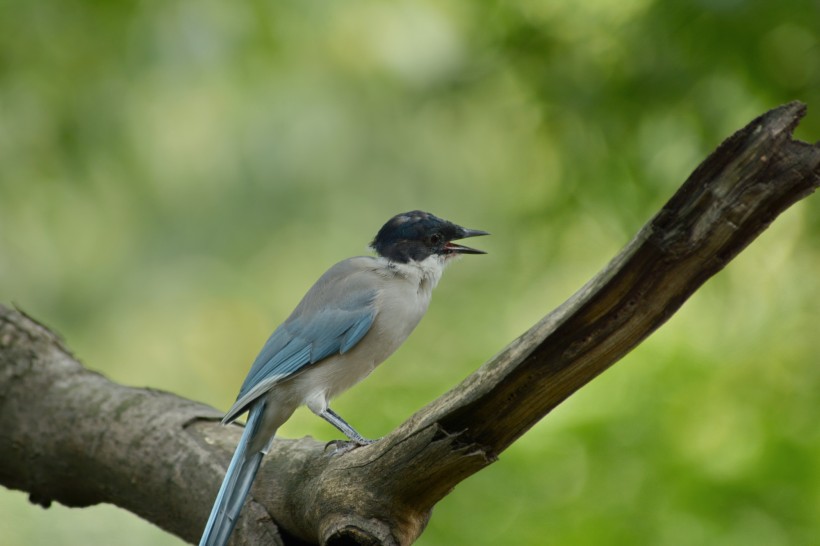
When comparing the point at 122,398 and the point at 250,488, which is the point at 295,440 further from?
the point at 122,398

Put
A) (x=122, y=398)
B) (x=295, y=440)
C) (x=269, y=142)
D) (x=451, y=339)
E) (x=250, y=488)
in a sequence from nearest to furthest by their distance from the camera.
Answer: (x=250, y=488) → (x=295, y=440) → (x=122, y=398) → (x=451, y=339) → (x=269, y=142)

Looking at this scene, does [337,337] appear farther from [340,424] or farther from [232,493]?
[232,493]

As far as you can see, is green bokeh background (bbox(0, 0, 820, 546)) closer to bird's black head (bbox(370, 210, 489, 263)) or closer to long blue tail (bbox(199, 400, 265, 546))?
bird's black head (bbox(370, 210, 489, 263))

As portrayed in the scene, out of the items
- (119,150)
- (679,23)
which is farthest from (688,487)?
(119,150)

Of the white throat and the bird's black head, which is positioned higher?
the bird's black head

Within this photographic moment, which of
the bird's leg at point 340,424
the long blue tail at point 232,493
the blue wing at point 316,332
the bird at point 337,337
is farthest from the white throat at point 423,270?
the long blue tail at point 232,493

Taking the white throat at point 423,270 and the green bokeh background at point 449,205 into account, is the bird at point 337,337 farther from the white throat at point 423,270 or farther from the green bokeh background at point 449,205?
the green bokeh background at point 449,205

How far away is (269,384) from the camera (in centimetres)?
432

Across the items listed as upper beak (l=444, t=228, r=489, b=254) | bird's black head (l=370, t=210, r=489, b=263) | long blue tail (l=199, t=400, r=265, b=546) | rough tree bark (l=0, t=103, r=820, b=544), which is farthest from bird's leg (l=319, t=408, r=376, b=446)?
upper beak (l=444, t=228, r=489, b=254)

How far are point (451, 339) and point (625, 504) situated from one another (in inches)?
95.2

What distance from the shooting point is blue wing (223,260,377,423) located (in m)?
4.41

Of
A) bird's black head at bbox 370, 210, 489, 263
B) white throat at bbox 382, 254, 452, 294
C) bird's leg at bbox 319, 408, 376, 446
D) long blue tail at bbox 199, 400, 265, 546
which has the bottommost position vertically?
long blue tail at bbox 199, 400, 265, 546

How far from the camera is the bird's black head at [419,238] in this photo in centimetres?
507

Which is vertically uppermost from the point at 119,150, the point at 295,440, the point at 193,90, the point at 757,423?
the point at 193,90
